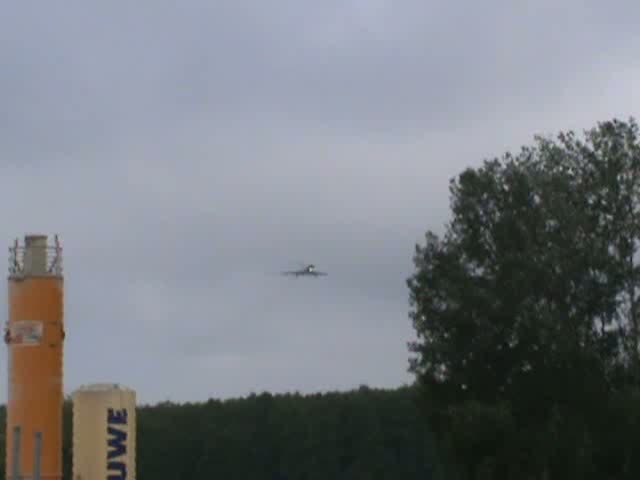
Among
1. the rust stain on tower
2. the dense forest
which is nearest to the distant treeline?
the dense forest

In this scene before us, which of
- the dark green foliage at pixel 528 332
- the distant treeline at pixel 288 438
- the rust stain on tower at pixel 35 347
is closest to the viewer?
the rust stain on tower at pixel 35 347

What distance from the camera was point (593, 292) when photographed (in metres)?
65.2

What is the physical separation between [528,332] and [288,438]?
19.7 metres

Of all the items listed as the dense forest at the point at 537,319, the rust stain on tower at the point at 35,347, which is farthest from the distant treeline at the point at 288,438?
the rust stain on tower at the point at 35,347

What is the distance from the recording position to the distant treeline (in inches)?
3091

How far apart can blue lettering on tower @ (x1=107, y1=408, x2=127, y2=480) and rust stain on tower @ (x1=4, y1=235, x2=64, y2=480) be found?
4.54ft

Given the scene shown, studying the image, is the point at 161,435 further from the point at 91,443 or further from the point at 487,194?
the point at 91,443

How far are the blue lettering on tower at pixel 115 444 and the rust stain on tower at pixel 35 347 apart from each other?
1.38m

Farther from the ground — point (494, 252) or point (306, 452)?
point (494, 252)

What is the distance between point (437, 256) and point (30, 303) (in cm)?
2082

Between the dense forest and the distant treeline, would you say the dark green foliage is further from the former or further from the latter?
the distant treeline

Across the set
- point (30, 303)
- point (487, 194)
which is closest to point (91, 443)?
point (30, 303)

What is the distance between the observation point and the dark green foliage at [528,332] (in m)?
63.6

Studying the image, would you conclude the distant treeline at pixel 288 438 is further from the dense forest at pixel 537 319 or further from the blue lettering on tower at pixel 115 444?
the blue lettering on tower at pixel 115 444
